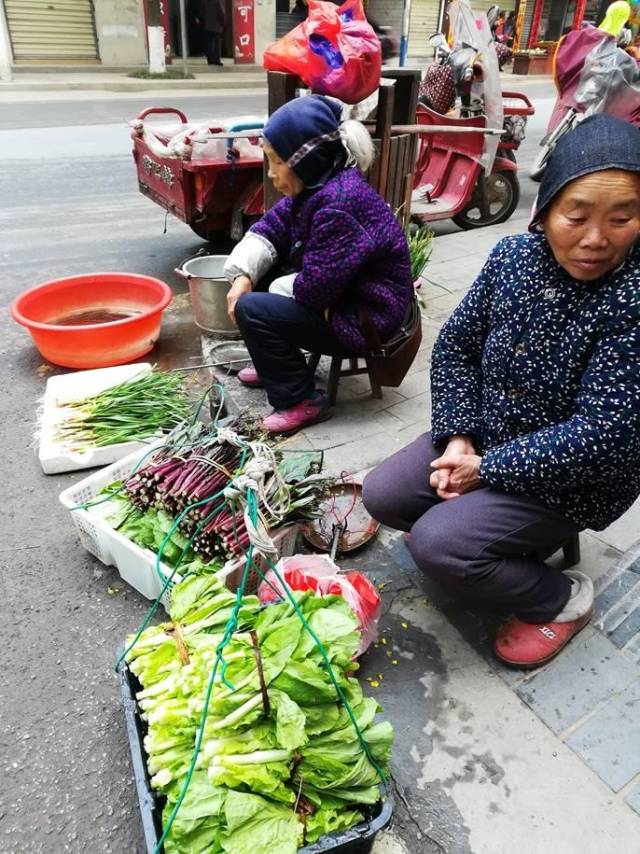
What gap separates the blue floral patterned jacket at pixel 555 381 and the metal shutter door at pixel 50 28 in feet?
63.0

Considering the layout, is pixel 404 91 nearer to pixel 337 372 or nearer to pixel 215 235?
pixel 337 372

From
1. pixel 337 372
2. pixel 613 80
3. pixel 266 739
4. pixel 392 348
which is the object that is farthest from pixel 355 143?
pixel 613 80

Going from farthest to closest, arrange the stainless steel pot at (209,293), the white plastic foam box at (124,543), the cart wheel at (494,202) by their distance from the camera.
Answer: the cart wheel at (494,202) < the stainless steel pot at (209,293) < the white plastic foam box at (124,543)

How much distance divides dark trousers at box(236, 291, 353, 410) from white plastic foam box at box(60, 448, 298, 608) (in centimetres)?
82

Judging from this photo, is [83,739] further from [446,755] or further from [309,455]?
[309,455]

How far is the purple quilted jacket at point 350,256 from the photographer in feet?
8.72

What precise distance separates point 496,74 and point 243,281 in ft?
12.3

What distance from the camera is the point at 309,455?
2480mm

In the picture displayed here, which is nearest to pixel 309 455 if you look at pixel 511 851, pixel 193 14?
pixel 511 851

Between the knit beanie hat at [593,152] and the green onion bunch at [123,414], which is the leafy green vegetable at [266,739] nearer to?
the knit beanie hat at [593,152]

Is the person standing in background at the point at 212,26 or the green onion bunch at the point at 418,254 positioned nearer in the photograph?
the green onion bunch at the point at 418,254

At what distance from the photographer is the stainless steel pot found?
3.81m

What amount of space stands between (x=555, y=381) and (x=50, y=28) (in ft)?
64.9

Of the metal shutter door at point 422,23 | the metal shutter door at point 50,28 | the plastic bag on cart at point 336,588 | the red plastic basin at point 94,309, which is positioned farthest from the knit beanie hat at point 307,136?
the metal shutter door at point 422,23
